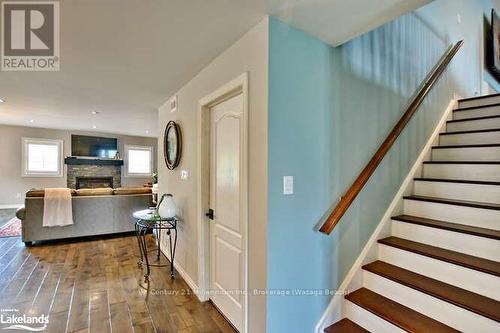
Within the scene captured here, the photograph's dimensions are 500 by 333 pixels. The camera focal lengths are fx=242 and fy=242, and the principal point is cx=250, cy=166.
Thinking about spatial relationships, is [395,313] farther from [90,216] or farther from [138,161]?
[138,161]

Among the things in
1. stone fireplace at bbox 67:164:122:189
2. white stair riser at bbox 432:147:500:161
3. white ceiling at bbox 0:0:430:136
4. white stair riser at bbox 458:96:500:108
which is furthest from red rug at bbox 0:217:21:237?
white stair riser at bbox 458:96:500:108

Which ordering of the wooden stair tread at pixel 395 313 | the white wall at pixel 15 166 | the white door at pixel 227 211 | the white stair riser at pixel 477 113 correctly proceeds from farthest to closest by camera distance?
the white wall at pixel 15 166 → the white stair riser at pixel 477 113 → the white door at pixel 227 211 → the wooden stair tread at pixel 395 313

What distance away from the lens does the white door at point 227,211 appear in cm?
199

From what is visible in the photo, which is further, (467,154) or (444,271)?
(467,154)

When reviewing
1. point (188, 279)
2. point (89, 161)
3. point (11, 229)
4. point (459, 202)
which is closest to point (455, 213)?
point (459, 202)

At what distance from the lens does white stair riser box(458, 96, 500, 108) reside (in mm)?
2852

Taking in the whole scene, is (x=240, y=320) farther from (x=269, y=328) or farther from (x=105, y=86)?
(x=105, y=86)

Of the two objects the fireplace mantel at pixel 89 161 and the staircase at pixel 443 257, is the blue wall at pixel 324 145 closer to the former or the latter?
the staircase at pixel 443 257

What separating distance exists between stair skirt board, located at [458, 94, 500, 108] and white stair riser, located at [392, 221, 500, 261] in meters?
2.06

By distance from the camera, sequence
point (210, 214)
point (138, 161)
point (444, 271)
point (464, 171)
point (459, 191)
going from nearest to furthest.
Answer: point (444, 271) → point (459, 191) → point (464, 171) → point (210, 214) → point (138, 161)

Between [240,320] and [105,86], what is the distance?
3127 millimetres

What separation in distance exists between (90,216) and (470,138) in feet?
19.0

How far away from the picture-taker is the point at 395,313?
1617 millimetres

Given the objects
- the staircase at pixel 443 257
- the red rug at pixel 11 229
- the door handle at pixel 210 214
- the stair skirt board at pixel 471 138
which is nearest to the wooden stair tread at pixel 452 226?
the staircase at pixel 443 257
